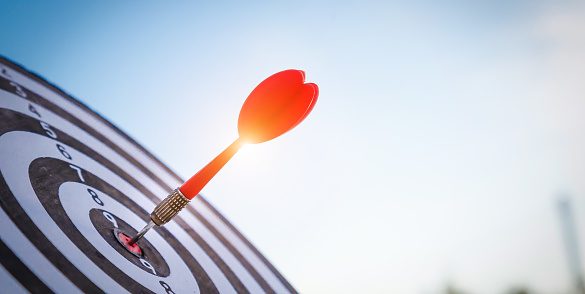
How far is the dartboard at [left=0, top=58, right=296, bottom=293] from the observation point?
1.91 metres

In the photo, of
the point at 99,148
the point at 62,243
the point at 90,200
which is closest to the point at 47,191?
the point at 90,200

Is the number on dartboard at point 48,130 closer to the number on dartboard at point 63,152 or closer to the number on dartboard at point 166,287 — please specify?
the number on dartboard at point 63,152

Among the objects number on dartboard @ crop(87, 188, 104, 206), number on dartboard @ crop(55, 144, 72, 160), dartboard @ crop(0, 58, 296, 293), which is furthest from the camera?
number on dartboard @ crop(55, 144, 72, 160)

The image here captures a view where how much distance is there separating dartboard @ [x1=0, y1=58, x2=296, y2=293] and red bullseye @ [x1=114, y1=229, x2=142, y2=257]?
0.03 meters

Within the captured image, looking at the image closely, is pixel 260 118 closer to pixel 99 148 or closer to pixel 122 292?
pixel 122 292

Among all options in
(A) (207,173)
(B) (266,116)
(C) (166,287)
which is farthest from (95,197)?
(B) (266,116)

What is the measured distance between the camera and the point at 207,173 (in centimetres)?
208

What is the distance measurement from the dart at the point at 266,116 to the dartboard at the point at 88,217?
488 millimetres

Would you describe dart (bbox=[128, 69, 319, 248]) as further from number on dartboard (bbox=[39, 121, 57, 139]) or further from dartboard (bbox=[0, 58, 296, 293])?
number on dartboard (bbox=[39, 121, 57, 139])

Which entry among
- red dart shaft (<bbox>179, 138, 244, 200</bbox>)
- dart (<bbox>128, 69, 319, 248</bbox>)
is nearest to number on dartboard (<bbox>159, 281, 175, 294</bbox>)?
dart (<bbox>128, 69, 319, 248</bbox>)

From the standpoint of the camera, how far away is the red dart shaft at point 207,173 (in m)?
2.05

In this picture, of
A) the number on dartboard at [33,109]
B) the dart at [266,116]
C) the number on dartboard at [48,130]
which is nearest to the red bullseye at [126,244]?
the dart at [266,116]

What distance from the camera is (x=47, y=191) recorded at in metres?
2.37

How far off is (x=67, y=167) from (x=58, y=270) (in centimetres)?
113
